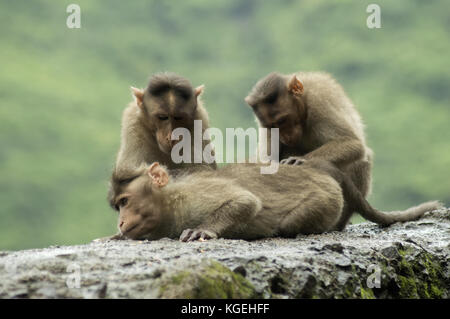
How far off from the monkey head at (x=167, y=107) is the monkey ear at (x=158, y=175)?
728 millimetres

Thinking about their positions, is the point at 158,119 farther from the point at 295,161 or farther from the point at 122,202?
the point at 295,161

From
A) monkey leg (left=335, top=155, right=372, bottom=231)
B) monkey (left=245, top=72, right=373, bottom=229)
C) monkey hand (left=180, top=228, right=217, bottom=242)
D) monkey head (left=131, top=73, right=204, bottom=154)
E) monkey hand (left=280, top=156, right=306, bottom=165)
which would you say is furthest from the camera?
monkey leg (left=335, top=155, right=372, bottom=231)

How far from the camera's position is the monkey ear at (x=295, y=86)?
240 inches

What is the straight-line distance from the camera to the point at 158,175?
497cm

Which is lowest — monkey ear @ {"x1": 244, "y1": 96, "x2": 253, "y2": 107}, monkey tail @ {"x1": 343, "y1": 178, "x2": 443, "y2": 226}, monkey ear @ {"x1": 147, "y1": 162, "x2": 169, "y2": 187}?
monkey tail @ {"x1": 343, "y1": 178, "x2": 443, "y2": 226}

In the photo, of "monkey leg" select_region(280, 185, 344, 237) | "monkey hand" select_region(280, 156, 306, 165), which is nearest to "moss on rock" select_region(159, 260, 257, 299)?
"monkey leg" select_region(280, 185, 344, 237)

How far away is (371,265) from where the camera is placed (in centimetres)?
403

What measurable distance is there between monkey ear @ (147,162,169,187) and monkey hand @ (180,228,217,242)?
0.47 meters

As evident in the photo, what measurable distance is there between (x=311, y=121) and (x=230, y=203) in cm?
165

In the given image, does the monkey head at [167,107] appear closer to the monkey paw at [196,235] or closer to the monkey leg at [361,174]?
the monkey paw at [196,235]

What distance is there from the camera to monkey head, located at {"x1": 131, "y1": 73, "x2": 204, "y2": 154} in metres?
5.76

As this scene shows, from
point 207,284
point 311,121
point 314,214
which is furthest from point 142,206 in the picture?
point 311,121

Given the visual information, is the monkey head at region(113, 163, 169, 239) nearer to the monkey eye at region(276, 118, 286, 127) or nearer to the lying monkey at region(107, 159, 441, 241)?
the lying monkey at region(107, 159, 441, 241)
